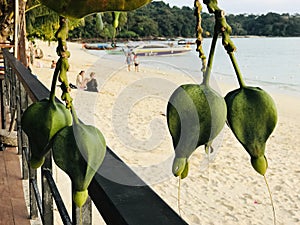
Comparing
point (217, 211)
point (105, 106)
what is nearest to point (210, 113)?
point (217, 211)

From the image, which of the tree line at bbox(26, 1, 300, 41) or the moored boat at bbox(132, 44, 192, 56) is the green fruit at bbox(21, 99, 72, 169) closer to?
the tree line at bbox(26, 1, 300, 41)

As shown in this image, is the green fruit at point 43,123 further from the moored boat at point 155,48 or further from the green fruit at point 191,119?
the moored boat at point 155,48

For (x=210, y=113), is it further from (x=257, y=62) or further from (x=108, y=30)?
(x=257, y=62)

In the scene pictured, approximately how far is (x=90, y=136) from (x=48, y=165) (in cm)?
A: 152

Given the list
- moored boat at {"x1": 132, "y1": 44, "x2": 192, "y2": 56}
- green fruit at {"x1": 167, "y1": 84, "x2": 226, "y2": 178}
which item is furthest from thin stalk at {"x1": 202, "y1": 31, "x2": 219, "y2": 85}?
moored boat at {"x1": 132, "y1": 44, "x2": 192, "y2": 56}

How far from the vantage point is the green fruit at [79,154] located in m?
0.22

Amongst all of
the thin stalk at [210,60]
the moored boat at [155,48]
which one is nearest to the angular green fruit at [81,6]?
the thin stalk at [210,60]

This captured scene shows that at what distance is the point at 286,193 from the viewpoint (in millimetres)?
5891

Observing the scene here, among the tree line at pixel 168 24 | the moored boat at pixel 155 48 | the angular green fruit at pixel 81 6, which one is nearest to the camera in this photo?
the angular green fruit at pixel 81 6

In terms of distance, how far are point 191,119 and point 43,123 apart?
8cm

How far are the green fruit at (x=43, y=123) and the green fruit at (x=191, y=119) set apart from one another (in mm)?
66

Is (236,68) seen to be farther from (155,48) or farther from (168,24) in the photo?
(155,48)

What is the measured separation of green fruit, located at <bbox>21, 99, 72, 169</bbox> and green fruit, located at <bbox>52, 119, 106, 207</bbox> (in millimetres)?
12

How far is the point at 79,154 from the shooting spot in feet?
0.73
